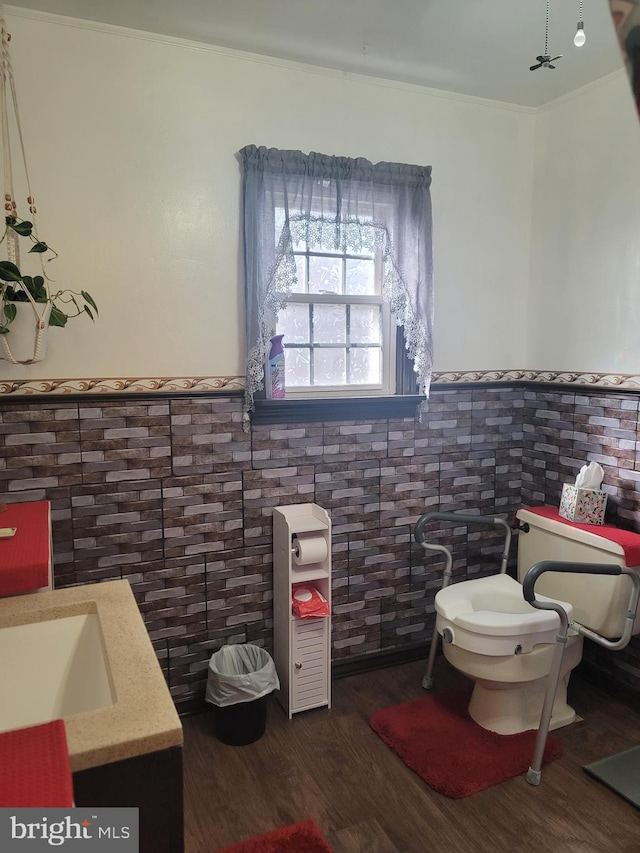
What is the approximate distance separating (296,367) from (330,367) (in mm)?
161

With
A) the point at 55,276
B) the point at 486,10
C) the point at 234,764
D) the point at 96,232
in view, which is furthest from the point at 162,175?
the point at 234,764

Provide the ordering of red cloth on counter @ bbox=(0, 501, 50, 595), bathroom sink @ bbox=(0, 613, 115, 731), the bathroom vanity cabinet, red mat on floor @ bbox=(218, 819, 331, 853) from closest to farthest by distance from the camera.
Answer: the bathroom vanity cabinet
bathroom sink @ bbox=(0, 613, 115, 731)
red cloth on counter @ bbox=(0, 501, 50, 595)
red mat on floor @ bbox=(218, 819, 331, 853)

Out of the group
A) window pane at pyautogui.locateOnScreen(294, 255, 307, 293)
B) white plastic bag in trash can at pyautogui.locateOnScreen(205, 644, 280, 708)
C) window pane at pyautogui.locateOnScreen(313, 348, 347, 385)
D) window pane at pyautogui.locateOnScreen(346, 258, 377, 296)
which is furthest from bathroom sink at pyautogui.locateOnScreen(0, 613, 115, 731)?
window pane at pyautogui.locateOnScreen(346, 258, 377, 296)

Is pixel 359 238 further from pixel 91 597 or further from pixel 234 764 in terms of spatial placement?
pixel 234 764

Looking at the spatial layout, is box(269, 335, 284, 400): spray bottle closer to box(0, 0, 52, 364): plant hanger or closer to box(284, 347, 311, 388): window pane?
box(284, 347, 311, 388): window pane

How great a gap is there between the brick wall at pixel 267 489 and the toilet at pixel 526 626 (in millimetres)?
301

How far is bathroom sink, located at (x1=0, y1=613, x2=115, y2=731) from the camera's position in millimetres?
1269

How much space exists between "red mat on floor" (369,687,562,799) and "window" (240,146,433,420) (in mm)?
1349

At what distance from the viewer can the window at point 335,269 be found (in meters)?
2.35

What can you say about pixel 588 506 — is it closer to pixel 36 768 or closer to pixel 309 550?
pixel 309 550

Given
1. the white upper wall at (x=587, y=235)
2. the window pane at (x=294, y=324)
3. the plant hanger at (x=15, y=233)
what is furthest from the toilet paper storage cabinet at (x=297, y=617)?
the white upper wall at (x=587, y=235)

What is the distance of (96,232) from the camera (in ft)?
7.06

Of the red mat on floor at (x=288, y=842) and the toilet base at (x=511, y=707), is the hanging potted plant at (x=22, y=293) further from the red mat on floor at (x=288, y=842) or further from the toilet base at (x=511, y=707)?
the toilet base at (x=511, y=707)

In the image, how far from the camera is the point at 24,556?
4.77 feet
